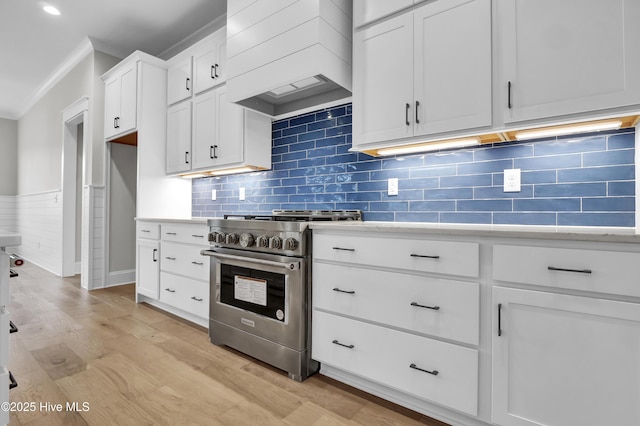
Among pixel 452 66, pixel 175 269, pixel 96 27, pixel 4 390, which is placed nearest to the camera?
pixel 4 390

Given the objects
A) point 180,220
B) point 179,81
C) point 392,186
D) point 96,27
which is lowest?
point 180,220

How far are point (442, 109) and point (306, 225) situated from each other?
97 cm

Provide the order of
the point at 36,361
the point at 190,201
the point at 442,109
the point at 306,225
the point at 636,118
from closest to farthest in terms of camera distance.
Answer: the point at 636,118
the point at 442,109
the point at 306,225
the point at 36,361
the point at 190,201

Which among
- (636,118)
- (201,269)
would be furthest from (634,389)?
(201,269)

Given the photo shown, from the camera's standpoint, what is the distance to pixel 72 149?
4777mm

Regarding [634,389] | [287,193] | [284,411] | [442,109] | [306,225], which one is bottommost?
[284,411]

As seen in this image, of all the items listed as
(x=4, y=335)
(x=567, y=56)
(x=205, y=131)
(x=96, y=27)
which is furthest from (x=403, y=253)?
(x=96, y=27)

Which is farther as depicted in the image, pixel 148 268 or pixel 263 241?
pixel 148 268

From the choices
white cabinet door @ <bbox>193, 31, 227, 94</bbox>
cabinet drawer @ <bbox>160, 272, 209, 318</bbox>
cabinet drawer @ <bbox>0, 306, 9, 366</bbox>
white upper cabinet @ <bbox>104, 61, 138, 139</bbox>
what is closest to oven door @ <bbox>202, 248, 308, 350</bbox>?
cabinet drawer @ <bbox>160, 272, 209, 318</bbox>

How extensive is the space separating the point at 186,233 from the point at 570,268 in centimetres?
256

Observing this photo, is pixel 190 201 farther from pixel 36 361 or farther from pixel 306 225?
pixel 306 225

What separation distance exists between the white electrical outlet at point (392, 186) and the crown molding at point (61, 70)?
13.7 feet

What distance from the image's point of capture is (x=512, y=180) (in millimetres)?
1788

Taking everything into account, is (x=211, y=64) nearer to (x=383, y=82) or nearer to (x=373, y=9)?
(x=373, y=9)
